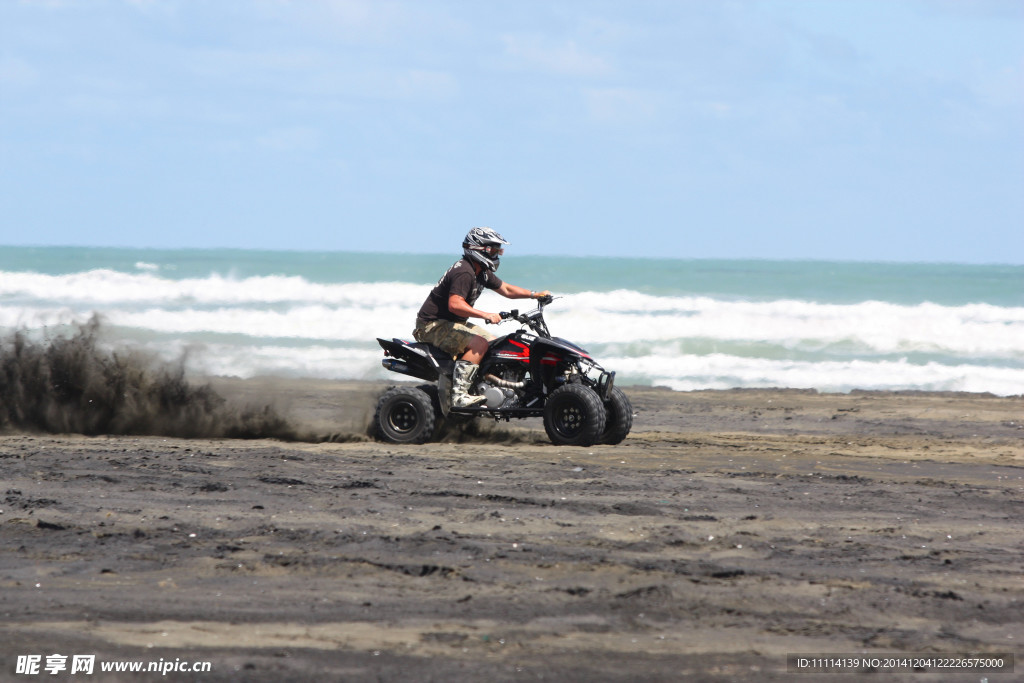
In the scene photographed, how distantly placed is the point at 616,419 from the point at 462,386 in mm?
1531

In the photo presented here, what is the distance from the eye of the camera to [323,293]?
41.2 m

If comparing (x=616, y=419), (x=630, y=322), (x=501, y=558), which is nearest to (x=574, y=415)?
(x=616, y=419)

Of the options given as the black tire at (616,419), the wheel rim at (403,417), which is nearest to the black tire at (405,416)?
the wheel rim at (403,417)

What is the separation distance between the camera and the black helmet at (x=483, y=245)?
414 inches

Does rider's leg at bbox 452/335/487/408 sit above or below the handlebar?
below

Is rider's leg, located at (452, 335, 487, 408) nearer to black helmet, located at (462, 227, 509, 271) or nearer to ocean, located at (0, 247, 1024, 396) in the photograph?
black helmet, located at (462, 227, 509, 271)

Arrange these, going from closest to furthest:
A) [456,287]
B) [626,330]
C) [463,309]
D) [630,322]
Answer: [463,309]
[456,287]
[626,330]
[630,322]

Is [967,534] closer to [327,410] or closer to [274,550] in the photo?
[274,550]

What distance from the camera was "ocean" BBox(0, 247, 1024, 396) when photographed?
768 inches

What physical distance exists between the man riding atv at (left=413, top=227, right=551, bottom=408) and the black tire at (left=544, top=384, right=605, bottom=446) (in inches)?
28.5

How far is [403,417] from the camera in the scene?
11.0 metres

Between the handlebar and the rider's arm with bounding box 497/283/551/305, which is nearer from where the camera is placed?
the handlebar

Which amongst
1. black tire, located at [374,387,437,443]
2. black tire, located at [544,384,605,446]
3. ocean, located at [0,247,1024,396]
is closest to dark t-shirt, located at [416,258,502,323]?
black tire, located at [374,387,437,443]

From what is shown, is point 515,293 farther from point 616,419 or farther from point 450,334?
point 616,419
